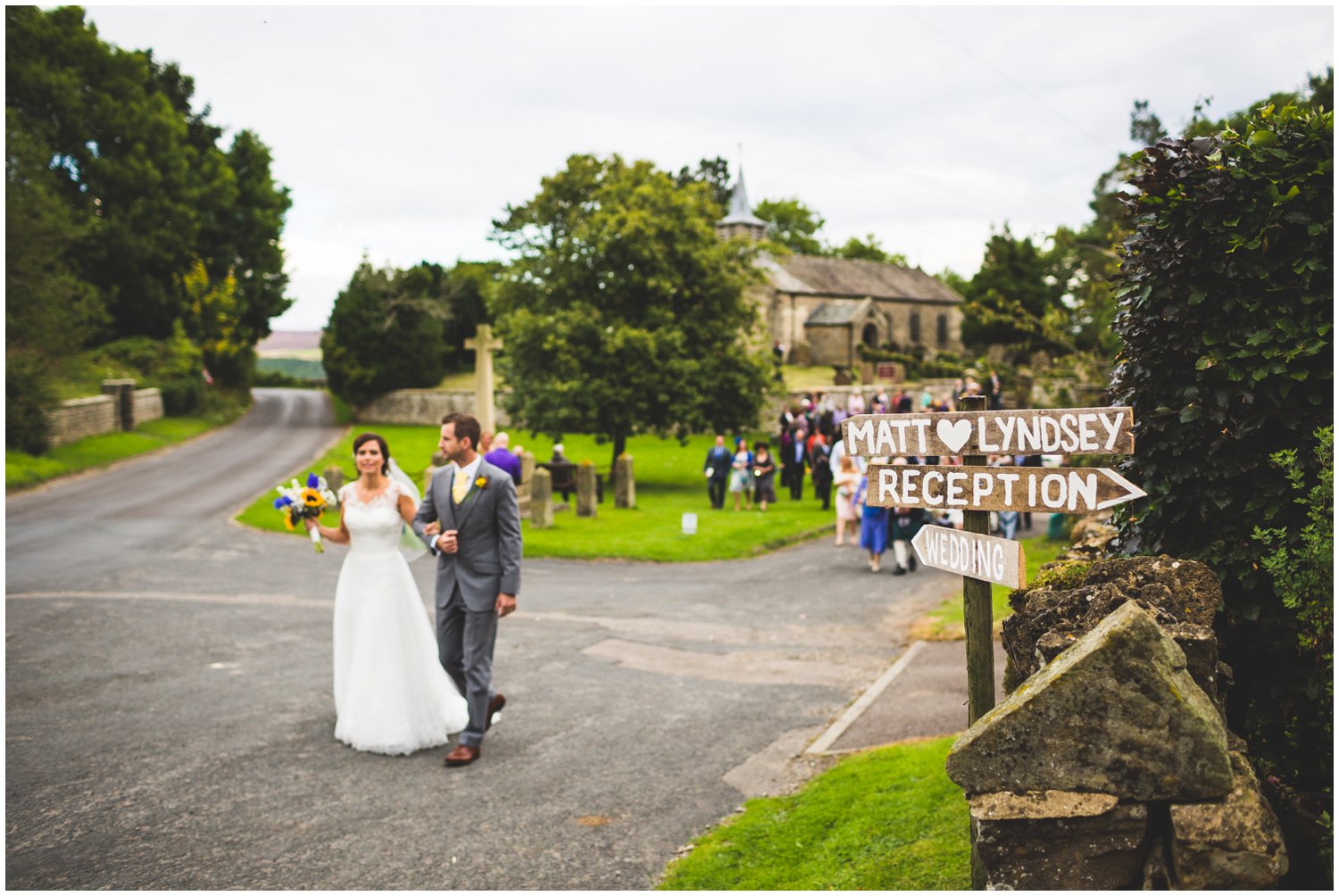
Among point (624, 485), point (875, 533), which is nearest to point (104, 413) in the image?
point (624, 485)

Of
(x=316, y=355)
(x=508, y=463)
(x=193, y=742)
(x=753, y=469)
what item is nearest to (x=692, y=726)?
(x=193, y=742)

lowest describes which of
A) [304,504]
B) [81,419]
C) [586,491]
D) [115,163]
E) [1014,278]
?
[586,491]

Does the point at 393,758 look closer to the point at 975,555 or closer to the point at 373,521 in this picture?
the point at 373,521

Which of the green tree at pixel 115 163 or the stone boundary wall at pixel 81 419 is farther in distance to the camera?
the green tree at pixel 115 163

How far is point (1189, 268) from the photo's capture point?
4.52 metres

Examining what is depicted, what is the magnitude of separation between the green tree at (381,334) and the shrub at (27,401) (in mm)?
17085

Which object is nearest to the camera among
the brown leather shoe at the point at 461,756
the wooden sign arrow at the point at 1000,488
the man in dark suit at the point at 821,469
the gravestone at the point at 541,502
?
the wooden sign arrow at the point at 1000,488

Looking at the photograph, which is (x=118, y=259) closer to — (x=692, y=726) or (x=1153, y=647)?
(x=692, y=726)

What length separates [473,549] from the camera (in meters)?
7.40

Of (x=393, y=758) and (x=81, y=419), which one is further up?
(x=81, y=419)

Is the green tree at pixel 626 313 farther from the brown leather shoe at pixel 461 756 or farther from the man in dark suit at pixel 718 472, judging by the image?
the brown leather shoe at pixel 461 756

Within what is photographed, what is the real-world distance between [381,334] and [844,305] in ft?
100.0

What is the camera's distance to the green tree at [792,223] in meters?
91.2

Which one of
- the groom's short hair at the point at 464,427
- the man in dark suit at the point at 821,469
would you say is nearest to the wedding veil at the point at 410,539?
the groom's short hair at the point at 464,427
